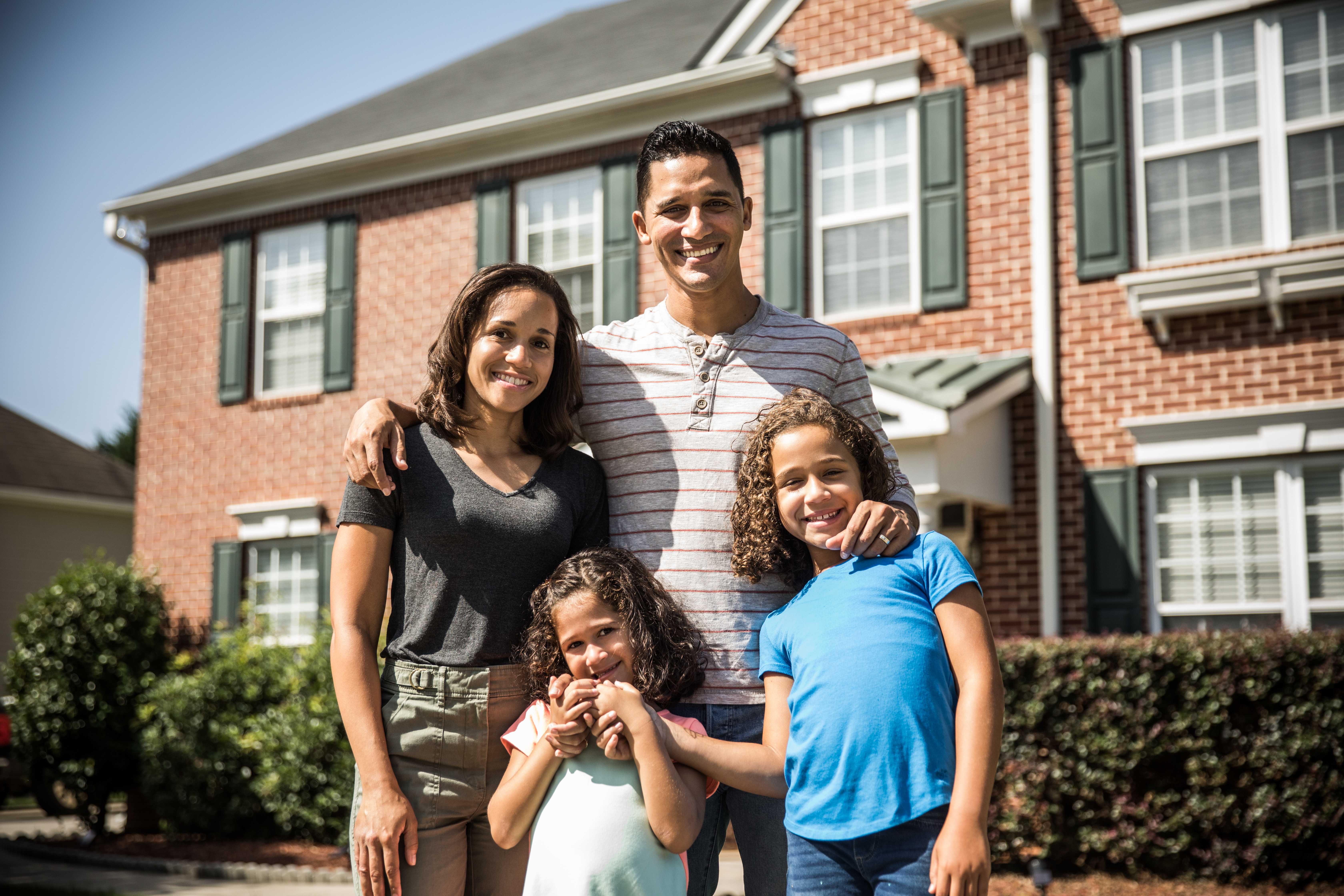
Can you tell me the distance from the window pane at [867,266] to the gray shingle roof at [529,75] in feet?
7.08

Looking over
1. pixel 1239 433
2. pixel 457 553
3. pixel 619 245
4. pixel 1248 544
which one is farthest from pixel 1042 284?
pixel 457 553

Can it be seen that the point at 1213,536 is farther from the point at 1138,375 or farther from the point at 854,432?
the point at 854,432

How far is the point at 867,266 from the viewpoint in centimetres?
921

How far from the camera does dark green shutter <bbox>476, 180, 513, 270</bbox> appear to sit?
10812 millimetres

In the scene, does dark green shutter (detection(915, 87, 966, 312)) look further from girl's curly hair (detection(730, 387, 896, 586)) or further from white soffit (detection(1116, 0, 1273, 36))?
girl's curly hair (detection(730, 387, 896, 586))

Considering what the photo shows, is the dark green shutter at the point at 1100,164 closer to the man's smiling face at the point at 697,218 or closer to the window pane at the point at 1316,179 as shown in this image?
the window pane at the point at 1316,179

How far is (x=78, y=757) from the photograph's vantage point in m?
10.6

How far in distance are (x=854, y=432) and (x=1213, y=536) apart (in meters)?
6.14

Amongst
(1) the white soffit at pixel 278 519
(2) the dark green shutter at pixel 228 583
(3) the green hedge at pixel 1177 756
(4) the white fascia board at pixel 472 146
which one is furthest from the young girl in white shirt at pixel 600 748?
(2) the dark green shutter at pixel 228 583

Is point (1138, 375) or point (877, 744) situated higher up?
point (1138, 375)

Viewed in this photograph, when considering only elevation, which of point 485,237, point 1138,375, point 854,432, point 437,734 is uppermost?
point 485,237

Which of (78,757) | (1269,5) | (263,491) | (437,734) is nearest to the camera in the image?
(437,734)

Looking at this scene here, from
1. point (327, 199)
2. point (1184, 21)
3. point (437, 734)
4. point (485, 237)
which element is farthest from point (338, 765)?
point (1184, 21)

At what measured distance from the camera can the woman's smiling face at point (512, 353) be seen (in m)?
2.62
